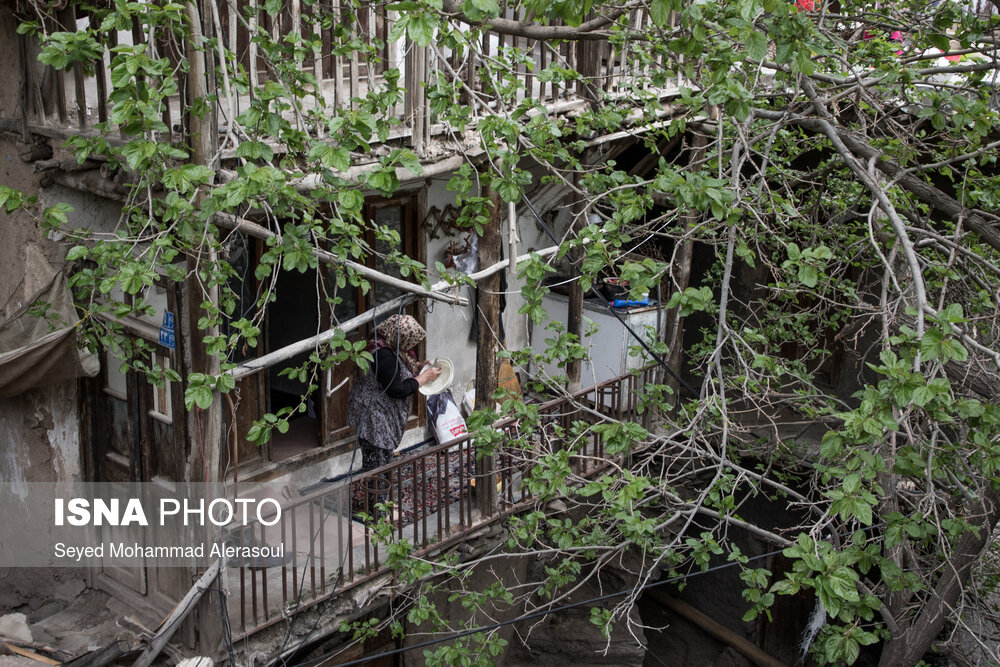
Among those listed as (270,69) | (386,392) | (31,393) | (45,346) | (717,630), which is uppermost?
(270,69)

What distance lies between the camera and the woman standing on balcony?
682cm

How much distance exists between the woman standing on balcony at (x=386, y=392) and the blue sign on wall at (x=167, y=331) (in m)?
1.43

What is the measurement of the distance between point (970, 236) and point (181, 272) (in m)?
4.64

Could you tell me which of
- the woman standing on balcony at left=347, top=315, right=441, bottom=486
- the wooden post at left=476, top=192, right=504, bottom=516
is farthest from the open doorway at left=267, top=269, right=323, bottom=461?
the wooden post at left=476, top=192, right=504, bottom=516

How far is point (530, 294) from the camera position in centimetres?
501

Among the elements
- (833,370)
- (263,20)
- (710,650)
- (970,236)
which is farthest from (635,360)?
(263,20)

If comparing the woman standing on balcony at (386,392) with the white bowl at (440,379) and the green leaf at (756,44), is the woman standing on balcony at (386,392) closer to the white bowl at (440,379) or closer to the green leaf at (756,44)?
the white bowl at (440,379)

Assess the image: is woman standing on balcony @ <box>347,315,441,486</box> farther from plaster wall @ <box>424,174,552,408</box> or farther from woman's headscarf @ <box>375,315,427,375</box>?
plaster wall @ <box>424,174,552,408</box>

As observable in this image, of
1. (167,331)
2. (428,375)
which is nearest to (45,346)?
(167,331)

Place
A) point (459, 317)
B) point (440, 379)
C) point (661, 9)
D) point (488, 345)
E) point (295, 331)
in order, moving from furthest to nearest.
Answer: point (459, 317)
point (295, 331)
point (440, 379)
point (488, 345)
point (661, 9)

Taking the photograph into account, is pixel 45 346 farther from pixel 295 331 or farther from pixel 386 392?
pixel 295 331

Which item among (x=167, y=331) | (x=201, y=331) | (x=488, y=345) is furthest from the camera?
(x=488, y=345)

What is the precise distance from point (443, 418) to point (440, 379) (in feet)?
3.36

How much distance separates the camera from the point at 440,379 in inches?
307
